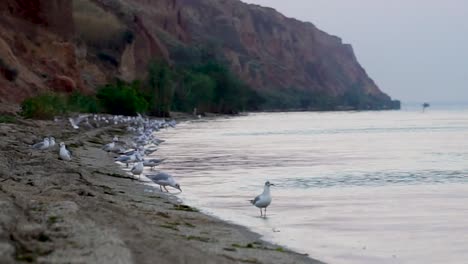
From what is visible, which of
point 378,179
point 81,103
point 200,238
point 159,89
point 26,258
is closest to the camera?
point 26,258

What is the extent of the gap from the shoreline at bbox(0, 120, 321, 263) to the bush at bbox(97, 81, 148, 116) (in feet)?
158

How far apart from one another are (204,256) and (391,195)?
851 centimetres

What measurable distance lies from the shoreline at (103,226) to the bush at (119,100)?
4823 cm

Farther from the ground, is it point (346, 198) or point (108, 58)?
point (108, 58)

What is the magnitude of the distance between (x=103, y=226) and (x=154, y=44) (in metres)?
92.3

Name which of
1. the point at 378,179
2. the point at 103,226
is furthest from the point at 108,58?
the point at 103,226

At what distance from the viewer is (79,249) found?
6594 mm

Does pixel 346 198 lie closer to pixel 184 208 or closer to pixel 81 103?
pixel 184 208

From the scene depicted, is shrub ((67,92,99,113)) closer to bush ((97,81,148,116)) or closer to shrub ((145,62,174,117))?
bush ((97,81,148,116))

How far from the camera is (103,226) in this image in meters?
8.14

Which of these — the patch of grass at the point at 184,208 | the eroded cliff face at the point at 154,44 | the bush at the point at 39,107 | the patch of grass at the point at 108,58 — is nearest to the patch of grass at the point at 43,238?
the patch of grass at the point at 184,208

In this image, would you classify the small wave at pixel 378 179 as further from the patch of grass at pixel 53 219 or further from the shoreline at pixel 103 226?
the patch of grass at pixel 53 219

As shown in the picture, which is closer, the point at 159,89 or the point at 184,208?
the point at 184,208

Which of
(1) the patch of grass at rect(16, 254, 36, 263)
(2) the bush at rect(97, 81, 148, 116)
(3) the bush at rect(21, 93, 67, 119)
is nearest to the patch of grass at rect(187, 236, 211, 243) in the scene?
(1) the patch of grass at rect(16, 254, 36, 263)
